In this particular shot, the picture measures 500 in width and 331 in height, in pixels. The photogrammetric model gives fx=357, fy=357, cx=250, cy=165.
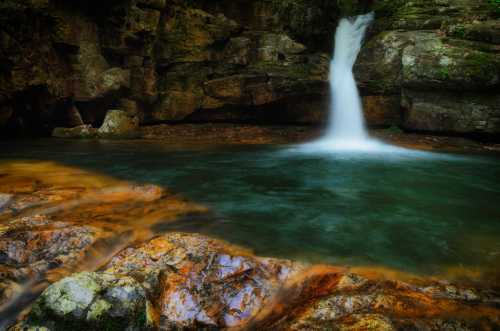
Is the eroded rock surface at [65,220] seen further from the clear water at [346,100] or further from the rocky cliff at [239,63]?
the clear water at [346,100]

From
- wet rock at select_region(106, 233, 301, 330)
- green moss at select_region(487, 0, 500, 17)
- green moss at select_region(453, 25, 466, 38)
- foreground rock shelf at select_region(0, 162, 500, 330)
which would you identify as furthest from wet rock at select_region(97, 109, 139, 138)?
green moss at select_region(487, 0, 500, 17)

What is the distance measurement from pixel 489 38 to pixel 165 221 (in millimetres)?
11928

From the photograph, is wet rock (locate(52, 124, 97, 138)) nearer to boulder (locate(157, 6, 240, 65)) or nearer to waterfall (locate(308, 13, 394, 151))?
boulder (locate(157, 6, 240, 65))

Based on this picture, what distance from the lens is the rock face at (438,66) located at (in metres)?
10.9

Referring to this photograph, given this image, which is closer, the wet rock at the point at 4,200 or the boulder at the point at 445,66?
the wet rock at the point at 4,200

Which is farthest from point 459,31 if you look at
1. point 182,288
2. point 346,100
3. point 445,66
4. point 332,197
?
point 182,288

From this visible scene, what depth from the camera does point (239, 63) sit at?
523 inches

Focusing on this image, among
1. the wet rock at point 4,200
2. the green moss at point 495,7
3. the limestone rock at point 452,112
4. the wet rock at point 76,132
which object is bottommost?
the wet rock at point 4,200

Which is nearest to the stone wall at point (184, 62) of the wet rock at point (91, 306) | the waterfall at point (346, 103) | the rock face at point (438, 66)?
the waterfall at point (346, 103)

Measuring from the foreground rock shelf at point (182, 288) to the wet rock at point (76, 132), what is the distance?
9.06 meters

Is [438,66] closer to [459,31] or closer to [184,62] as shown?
[459,31]

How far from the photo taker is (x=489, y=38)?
11.2 meters

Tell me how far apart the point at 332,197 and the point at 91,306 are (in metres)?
4.23

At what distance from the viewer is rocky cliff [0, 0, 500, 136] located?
11.1 metres
